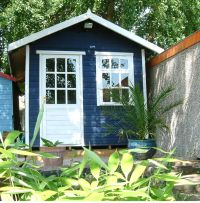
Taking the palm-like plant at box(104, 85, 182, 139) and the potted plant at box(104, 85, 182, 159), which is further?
the palm-like plant at box(104, 85, 182, 139)

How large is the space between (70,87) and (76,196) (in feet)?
30.0

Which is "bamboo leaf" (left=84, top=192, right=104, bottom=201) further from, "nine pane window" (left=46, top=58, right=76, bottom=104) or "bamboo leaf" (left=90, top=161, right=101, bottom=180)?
"nine pane window" (left=46, top=58, right=76, bottom=104)

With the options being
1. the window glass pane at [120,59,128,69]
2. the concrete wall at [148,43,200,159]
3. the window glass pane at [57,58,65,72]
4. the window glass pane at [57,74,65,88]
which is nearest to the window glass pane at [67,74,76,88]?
the window glass pane at [57,74,65,88]

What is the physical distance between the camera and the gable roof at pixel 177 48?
306 inches

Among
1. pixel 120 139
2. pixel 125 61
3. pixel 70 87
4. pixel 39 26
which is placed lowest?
pixel 120 139

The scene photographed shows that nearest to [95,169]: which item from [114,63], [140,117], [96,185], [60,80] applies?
[96,185]

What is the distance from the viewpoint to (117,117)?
958 cm

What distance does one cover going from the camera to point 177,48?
8828mm

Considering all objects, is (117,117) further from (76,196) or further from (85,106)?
(76,196)

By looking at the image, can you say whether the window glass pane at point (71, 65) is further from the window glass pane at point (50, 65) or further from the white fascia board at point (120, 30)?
the white fascia board at point (120, 30)

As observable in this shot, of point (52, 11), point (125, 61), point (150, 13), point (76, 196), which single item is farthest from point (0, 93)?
point (76, 196)

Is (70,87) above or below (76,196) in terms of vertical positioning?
above

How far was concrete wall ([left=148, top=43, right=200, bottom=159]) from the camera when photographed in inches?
307

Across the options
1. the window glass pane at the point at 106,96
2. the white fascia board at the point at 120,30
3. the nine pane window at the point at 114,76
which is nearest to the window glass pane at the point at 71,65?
the nine pane window at the point at 114,76
